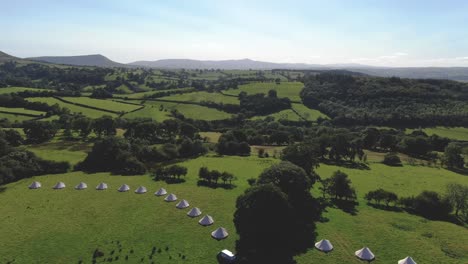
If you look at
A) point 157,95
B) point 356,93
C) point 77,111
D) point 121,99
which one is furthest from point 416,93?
point 77,111

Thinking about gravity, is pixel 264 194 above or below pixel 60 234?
above

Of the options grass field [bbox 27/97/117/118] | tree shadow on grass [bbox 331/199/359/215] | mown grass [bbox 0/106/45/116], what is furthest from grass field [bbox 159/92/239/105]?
tree shadow on grass [bbox 331/199/359/215]

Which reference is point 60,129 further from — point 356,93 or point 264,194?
point 356,93

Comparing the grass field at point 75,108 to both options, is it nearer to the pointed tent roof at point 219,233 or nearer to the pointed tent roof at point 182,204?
the pointed tent roof at point 182,204

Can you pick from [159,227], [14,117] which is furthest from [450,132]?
[14,117]

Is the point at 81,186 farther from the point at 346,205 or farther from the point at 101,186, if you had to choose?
the point at 346,205

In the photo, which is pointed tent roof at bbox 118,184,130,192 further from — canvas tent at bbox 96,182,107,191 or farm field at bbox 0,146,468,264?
canvas tent at bbox 96,182,107,191
